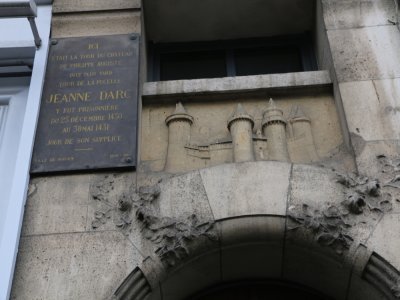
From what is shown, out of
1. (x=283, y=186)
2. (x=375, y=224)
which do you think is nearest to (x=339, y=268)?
(x=375, y=224)

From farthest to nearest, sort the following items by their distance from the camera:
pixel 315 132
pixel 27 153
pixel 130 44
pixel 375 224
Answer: pixel 130 44
pixel 315 132
pixel 27 153
pixel 375 224

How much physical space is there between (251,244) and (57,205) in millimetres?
2021

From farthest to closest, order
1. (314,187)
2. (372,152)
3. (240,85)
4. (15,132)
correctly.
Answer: (240,85)
(15,132)
(372,152)
(314,187)

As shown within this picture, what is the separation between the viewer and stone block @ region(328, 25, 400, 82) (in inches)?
254

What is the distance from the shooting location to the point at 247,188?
562 cm

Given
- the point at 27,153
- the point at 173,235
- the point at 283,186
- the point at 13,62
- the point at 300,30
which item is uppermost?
the point at 300,30

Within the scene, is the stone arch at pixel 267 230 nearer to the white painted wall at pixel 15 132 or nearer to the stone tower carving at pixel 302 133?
the stone tower carving at pixel 302 133

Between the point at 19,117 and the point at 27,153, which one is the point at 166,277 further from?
the point at 19,117

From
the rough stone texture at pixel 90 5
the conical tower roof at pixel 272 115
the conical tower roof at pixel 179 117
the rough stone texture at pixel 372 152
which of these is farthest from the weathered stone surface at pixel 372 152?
the rough stone texture at pixel 90 5

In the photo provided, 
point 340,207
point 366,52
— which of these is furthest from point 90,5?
point 340,207

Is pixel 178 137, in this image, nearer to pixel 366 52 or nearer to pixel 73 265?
pixel 73 265

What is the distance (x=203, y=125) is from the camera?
6.62 meters

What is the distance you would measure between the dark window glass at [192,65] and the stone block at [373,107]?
2.06m

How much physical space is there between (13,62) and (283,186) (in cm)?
385
